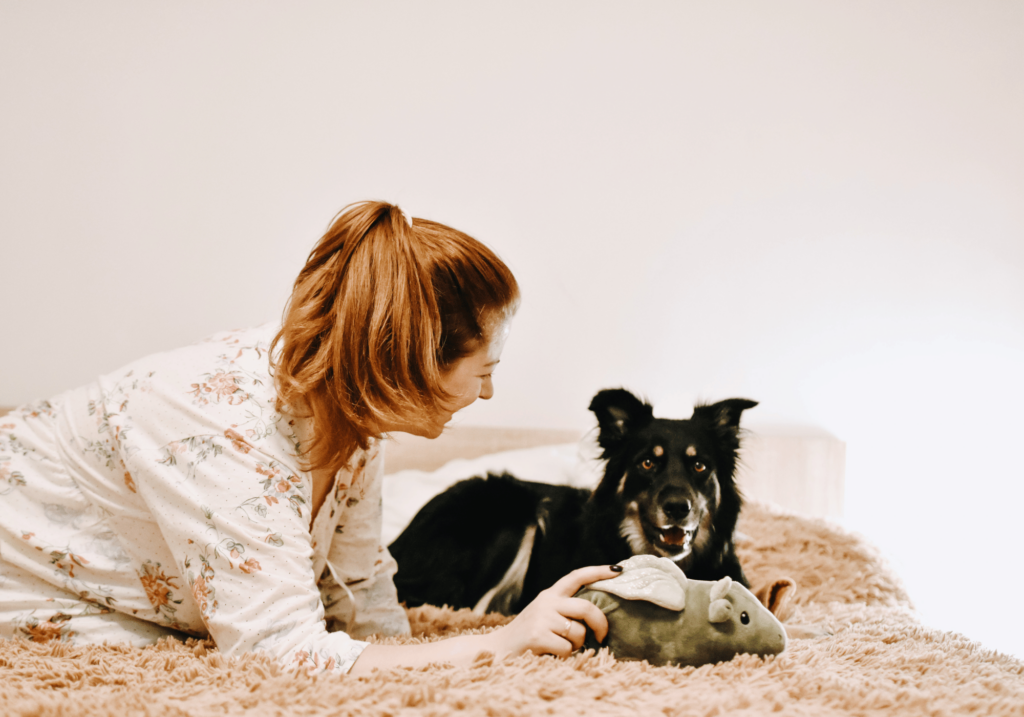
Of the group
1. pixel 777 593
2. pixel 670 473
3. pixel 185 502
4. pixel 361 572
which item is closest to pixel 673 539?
pixel 670 473

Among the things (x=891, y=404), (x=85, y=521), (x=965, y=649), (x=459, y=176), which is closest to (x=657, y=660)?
(x=965, y=649)

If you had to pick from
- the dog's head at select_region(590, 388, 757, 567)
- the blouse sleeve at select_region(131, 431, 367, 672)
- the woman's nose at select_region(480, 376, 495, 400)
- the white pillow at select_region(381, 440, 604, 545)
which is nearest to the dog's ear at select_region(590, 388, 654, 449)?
the dog's head at select_region(590, 388, 757, 567)

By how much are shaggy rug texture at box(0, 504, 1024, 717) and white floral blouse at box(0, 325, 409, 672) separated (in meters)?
0.07

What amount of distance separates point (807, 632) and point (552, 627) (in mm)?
605

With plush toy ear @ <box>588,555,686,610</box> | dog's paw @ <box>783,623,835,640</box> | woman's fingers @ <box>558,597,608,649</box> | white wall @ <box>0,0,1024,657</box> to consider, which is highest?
white wall @ <box>0,0,1024,657</box>

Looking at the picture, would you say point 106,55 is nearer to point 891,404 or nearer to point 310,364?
point 310,364

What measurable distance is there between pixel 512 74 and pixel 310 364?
6.04 feet

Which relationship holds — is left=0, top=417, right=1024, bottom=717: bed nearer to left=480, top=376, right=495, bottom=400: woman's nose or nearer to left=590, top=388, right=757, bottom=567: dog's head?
left=590, top=388, right=757, bottom=567: dog's head

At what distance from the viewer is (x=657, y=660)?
82 cm

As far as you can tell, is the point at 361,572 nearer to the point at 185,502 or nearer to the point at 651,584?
the point at 185,502

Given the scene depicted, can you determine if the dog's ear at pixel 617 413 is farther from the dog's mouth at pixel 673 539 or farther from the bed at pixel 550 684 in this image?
the bed at pixel 550 684

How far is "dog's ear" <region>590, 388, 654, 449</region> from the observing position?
1.36 m

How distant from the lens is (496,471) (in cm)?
197

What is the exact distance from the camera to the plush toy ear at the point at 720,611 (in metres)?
0.82
